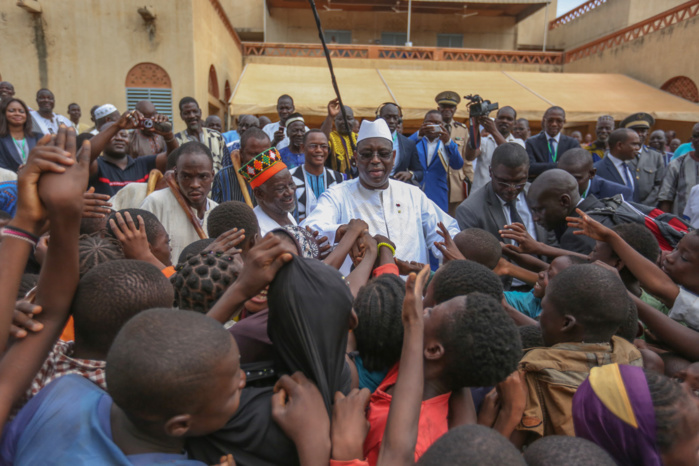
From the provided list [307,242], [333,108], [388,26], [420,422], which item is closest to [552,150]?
[333,108]

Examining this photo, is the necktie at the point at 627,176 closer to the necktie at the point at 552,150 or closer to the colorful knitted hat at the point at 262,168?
the necktie at the point at 552,150

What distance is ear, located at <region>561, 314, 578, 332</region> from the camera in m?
1.86

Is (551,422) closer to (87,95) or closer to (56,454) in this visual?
(56,454)

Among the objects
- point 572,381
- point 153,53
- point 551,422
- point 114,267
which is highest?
point 153,53

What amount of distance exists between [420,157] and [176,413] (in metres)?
5.35

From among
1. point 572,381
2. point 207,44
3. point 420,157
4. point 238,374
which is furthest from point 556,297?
point 207,44

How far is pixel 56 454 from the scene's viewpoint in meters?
1.24

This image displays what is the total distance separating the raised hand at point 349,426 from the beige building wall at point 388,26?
916 inches

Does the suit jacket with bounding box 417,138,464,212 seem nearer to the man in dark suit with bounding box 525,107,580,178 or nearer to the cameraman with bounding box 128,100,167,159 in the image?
the man in dark suit with bounding box 525,107,580,178

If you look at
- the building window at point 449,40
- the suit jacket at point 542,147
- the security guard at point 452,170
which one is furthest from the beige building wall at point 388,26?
the suit jacket at point 542,147

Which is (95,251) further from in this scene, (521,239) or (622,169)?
(622,169)

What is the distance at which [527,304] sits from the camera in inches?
105

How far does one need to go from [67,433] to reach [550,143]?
6.32m

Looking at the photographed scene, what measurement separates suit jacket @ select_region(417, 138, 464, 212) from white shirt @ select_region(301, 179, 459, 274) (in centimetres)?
250
